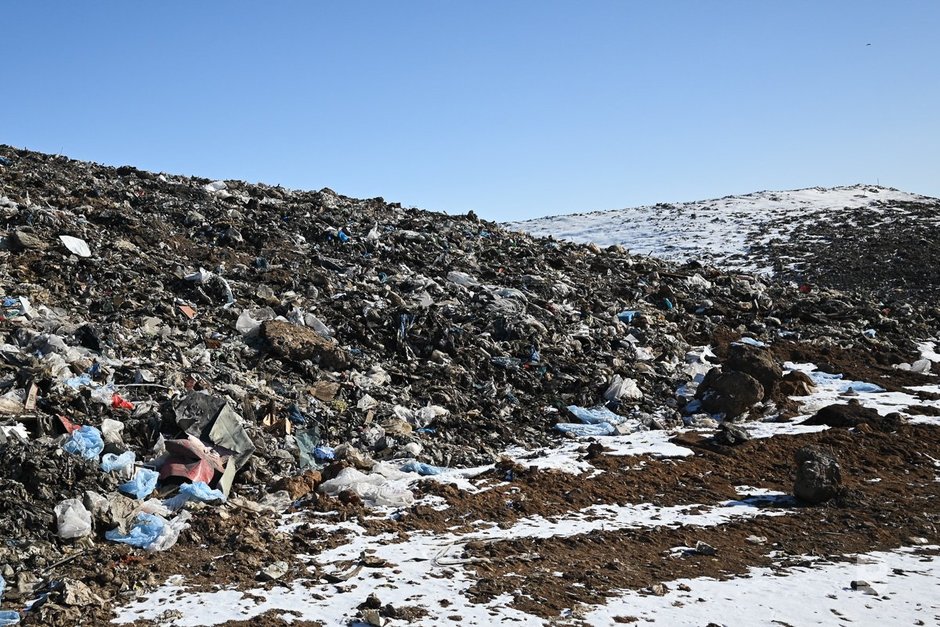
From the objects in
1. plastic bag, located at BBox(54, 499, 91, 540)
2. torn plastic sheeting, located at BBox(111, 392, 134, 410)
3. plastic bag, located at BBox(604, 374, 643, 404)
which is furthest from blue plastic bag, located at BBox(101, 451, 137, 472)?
plastic bag, located at BBox(604, 374, 643, 404)

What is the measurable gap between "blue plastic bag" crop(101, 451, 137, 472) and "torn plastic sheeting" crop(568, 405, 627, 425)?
4.49 m

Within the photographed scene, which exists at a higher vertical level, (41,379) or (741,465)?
(41,379)

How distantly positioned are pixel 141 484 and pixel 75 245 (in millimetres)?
4760

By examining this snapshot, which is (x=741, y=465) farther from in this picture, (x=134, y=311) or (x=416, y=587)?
(x=134, y=311)

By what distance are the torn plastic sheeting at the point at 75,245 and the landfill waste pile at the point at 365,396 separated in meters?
0.03

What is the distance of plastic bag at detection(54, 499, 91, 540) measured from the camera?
13.8 feet

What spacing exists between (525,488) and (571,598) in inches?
74.9

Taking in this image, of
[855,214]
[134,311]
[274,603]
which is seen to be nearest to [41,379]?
[134,311]

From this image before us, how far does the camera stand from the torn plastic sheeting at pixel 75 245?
27.2 feet

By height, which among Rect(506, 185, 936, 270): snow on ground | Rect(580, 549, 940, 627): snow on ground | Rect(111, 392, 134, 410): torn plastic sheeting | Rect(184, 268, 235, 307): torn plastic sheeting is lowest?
Rect(580, 549, 940, 627): snow on ground

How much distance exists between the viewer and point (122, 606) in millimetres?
3631

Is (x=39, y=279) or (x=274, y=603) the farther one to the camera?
(x=39, y=279)

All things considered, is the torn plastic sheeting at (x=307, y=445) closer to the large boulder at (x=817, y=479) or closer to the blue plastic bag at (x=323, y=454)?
the blue plastic bag at (x=323, y=454)

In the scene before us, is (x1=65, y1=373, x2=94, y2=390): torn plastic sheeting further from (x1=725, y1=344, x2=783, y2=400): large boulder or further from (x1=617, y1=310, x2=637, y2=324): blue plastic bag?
(x1=617, y1=310, x2=637, y2=324): blue plastic bag
